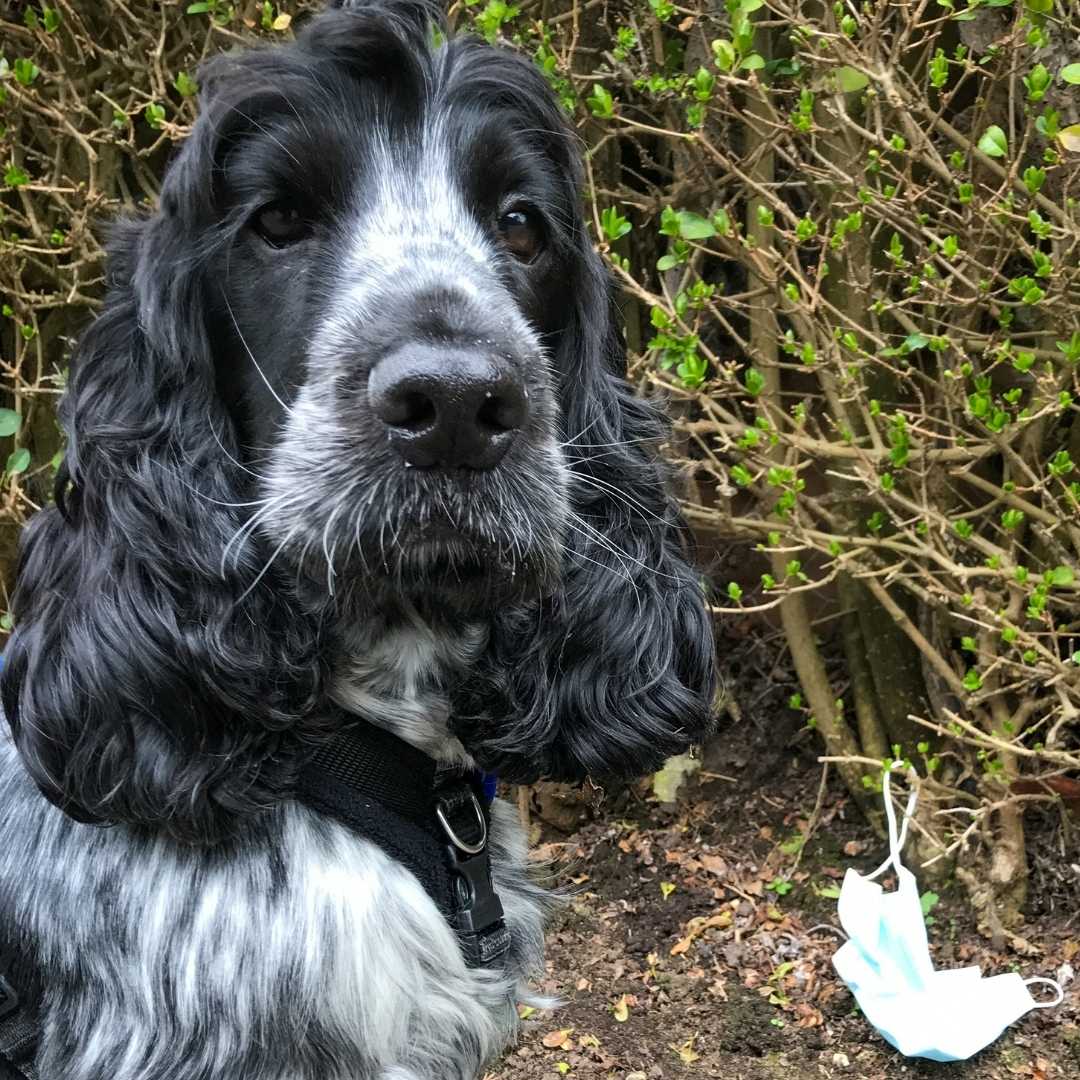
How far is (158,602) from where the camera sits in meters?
1.58

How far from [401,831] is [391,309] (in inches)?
31.4

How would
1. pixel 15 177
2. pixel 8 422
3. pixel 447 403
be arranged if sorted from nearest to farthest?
pixel 447 403
pixel 15 177
pixel 8 422

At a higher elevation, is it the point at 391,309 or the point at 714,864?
the point at 391,309

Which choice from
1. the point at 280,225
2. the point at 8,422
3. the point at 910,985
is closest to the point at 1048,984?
the point at 910,985

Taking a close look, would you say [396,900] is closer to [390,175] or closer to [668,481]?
[668,481]

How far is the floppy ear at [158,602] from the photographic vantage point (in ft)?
5.12

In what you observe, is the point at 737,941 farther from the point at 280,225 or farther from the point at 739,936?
the point at 280,225

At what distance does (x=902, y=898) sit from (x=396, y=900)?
5.59 ft

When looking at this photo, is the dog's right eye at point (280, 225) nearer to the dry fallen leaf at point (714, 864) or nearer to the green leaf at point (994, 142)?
the green leaf at point (994, 142)

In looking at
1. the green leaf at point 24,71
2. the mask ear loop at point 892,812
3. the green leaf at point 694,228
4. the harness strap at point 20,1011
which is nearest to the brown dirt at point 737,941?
the mask ear loop at point 892,812

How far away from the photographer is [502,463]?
1.49m

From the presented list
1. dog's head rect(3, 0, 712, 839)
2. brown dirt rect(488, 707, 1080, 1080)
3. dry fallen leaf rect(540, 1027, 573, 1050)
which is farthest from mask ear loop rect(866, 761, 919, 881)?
dog's head rect(3, 0, 712, 839)

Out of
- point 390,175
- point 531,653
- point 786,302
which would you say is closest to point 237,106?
point 390,175

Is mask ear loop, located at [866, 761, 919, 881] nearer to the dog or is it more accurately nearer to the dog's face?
the dog
